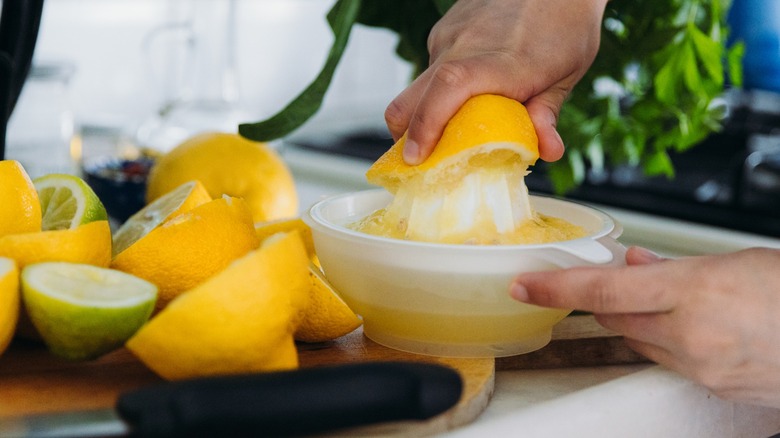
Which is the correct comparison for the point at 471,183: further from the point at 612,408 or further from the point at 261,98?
the point at 261,98

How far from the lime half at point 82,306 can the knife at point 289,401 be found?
0.07m

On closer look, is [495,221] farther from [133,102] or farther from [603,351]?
[133,102]

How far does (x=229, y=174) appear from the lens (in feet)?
2.76

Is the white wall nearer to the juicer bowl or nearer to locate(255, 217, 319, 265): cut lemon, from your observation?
locate(255, 217, 319, 265): cut lemon

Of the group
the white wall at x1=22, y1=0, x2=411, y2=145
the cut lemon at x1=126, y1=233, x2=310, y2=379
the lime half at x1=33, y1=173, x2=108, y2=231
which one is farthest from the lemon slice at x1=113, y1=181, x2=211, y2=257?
the white wall at x1=22, y1=0, x2=411, y2=145

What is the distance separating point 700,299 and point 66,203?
0.37m

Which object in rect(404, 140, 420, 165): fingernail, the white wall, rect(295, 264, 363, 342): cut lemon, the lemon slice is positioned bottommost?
the white wall

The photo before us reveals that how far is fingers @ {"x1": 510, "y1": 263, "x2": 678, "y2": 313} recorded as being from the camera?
0.43 m

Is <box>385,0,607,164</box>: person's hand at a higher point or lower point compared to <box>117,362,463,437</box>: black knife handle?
higher

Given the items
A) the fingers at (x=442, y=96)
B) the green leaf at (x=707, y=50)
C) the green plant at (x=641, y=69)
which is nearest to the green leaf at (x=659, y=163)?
the green plant at (x=641, y=69)

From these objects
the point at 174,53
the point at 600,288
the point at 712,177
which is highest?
the point at 600,288

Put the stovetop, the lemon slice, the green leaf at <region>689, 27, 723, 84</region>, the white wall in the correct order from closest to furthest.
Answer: the lemon slice
the green leaf at <region>689, 27, 723, 84</region>
the stovetop
the white wall

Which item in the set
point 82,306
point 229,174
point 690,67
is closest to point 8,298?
point 82,306

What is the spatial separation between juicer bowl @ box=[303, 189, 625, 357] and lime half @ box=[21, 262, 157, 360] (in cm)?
11
